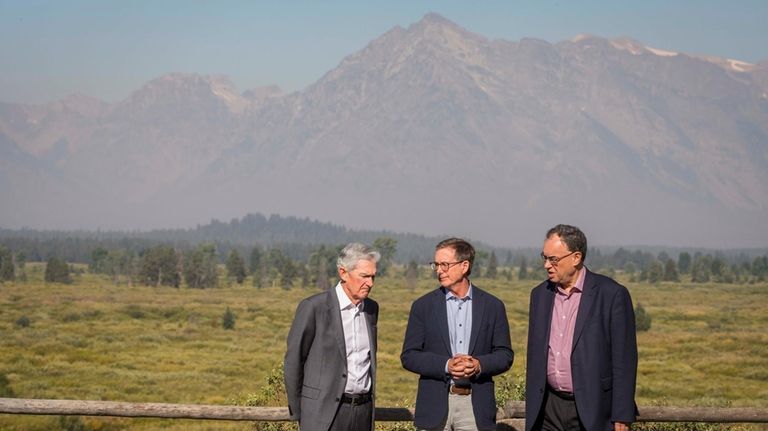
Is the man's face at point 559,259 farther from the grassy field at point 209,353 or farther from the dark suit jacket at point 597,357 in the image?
the grassy field at point 209,353

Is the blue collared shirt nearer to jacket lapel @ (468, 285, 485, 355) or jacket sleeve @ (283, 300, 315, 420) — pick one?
jacket lapel @ (468, 285, 485, 355)

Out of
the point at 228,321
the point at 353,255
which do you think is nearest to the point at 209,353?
the point at 228,321

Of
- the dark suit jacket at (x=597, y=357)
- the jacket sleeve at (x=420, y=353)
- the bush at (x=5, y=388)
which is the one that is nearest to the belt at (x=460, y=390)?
the jacket sleeve at (x=420, y=353)

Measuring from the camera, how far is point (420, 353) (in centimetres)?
740

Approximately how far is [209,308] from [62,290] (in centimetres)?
3475

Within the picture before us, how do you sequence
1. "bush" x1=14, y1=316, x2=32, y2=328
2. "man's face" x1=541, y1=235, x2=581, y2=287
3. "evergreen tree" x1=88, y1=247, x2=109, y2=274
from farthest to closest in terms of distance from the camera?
"evergreen tree" x1=88, y1=247, x2=109, y2=274, "bush" x1=14, y1=316, x2=32, y2=328, "man's face" x1=541, y1=235, x2=581, y2=287

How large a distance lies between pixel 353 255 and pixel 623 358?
233cm

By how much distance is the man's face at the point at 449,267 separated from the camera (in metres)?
7.41

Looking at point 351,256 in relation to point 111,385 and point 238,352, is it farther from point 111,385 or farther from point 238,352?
point 238,352

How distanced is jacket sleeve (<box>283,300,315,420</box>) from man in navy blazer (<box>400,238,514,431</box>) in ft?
2.67

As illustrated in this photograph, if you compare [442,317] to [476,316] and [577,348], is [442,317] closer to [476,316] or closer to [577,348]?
[476,316]

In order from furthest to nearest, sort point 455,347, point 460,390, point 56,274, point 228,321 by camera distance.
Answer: point 56,274 < point 228,321 < point 455,347 < point 460,390

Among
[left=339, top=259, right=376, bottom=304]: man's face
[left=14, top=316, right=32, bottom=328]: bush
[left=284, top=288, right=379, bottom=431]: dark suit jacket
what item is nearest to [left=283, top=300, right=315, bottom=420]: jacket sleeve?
[left=284, top=288, right=379, bottom=431]: dark suit jacket

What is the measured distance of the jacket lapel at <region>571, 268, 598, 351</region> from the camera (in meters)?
7.27
